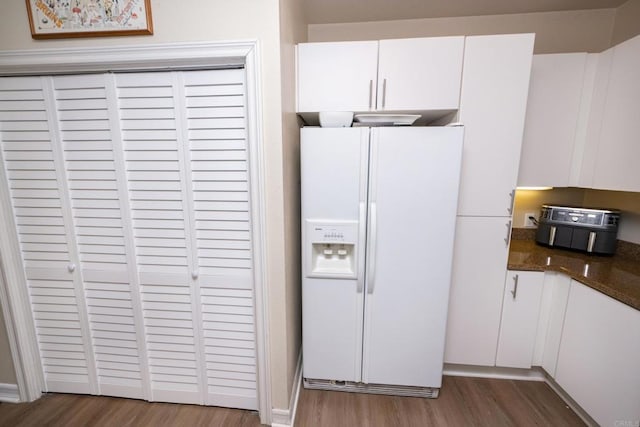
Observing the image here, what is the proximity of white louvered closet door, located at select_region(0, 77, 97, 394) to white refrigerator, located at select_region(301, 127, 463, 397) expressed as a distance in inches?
55.1

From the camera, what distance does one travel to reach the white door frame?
3.95 ft

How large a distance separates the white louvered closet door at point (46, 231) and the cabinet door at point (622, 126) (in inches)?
128

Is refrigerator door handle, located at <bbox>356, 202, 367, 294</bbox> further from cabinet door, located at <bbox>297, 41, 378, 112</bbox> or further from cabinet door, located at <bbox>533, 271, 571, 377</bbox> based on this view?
cabinet door, located at <bbox>533, 271, 571, 377</bbox>

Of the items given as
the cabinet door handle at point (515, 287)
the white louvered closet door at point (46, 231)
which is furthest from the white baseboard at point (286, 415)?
the cabinet door handle at point (515, 287)

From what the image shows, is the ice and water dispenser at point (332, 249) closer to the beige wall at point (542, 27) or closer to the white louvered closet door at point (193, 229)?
the white louvered closet door at point (193, 229)

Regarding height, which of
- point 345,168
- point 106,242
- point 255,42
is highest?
point 255,42

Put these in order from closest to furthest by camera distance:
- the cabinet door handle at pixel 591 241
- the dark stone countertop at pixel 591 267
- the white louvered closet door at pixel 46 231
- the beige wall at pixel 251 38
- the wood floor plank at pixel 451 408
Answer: the beige wall at pixel 251 38 < the dark stone countertop at pixel 591 267 < the white louvered closet door at pixel 46 231 < the wood floor plank at pixel 451 408 < the cabinet door handle at pixel 591 241

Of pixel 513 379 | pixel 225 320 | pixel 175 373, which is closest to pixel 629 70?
pixel 513 379

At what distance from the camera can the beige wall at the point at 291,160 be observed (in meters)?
1.31

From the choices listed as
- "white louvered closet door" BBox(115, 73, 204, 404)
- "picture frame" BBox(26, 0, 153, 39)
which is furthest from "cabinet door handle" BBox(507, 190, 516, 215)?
"picture frame" BBox(26, 0, 153, 39)

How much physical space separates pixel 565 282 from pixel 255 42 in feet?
7.32

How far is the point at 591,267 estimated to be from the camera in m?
1.57

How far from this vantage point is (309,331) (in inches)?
63.6

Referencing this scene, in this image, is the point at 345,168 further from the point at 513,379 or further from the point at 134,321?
the point at 513,379
